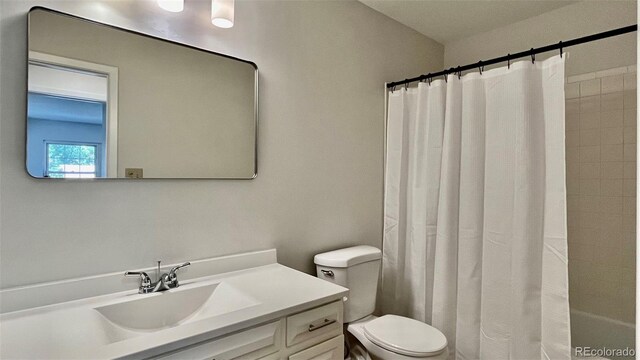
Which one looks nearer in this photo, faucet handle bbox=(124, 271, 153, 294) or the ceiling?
faucet handle bbox=(124, 271, 153, 294)

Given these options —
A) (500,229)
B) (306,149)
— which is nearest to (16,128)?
(306,149)

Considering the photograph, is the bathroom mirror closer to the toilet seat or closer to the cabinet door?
the cabinet door

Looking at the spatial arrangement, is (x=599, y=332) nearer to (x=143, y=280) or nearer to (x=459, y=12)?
(x=459, y=12)

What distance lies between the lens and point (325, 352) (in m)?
1.43

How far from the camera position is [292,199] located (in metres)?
1.96

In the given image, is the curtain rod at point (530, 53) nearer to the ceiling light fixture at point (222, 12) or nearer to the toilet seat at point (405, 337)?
the ceiling light fixture at point (222, 12)

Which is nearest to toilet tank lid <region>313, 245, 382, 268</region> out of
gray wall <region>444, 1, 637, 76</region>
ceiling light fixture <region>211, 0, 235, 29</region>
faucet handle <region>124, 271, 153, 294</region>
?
faucet handle <region>124, 271, 153, 294</region>

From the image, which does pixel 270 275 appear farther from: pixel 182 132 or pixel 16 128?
pixel 16 128

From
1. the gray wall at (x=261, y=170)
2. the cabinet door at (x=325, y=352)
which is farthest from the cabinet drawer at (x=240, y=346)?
the gray wall at (x=261, y=170)

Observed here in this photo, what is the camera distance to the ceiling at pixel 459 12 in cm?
232

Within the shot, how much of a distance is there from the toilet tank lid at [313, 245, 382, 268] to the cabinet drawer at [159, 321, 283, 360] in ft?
2.29

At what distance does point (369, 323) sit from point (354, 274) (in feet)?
0.90

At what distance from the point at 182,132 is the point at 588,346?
2.84m

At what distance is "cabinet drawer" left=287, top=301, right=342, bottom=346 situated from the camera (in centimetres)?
132
